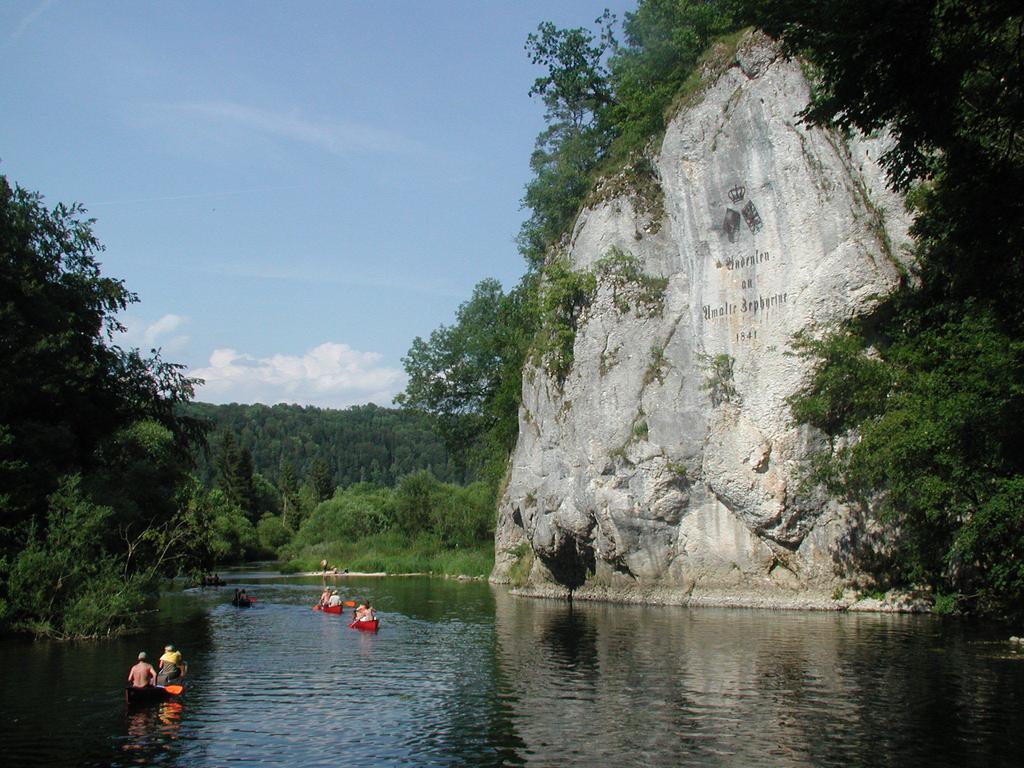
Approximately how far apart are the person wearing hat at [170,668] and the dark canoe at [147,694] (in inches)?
31.7

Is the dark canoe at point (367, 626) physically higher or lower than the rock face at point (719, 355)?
lower

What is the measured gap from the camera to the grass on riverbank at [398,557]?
6462 cm

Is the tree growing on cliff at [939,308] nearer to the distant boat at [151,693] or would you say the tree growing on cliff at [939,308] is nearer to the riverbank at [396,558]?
the distant boat at [151,693]

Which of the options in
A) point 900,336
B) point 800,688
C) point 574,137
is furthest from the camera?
point 574,137

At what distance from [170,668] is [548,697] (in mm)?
8860

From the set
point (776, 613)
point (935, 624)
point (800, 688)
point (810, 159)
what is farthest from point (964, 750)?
point (810, 159)

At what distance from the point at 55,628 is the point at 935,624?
28153mm

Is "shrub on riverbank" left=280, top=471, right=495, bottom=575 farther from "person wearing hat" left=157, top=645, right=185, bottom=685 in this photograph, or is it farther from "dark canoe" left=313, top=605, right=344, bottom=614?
"person wearing hat" left=157, top=645, right=185, bottom=685

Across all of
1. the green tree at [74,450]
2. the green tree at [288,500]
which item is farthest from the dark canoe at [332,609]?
the green tree at [288,500]

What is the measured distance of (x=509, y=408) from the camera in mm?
56562

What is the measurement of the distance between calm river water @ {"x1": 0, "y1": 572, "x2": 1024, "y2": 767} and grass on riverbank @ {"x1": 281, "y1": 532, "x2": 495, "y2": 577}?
103 feet

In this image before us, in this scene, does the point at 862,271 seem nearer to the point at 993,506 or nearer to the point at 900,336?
the point at 900,336

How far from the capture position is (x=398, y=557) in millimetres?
74375

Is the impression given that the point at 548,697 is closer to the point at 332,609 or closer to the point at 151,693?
the point at 151,693
